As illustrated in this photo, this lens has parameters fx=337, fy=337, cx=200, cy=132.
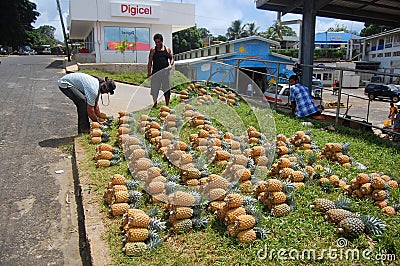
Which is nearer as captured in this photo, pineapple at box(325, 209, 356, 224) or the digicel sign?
pineapple at box(325, 209, 356, 224)

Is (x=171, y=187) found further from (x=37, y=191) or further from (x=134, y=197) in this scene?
(x=37, y=191)

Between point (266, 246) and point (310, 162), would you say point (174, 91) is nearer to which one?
point (310, 162)

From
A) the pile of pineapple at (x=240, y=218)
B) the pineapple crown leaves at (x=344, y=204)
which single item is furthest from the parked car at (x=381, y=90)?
the pile of pineapple at (x=240, y=218)

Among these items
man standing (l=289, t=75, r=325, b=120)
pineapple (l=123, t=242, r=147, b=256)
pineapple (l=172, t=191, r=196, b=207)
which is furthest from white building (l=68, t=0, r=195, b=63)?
pineapple (l=123, t=242, r=147, b=256)

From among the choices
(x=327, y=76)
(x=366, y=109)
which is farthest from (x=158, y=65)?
(x=327, y=76)

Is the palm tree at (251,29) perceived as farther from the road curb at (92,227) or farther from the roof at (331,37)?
the road curb at (92,227)

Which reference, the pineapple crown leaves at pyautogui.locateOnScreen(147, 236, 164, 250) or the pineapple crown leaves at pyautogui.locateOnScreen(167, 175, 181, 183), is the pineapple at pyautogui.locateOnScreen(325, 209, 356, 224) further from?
the pineapple crown leaves at pyautogui.locateOnScreen(167, 175, 181, 183)

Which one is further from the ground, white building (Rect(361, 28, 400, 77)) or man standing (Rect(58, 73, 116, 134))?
white building (Rect(361, 28, 400, 77))

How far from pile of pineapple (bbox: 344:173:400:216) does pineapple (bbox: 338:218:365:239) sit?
63 centimetres

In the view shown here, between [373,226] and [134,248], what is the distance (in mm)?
2149

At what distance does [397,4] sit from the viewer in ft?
37.2

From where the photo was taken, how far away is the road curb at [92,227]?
2.93 meters

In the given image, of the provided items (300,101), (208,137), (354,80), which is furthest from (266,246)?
(354,80)

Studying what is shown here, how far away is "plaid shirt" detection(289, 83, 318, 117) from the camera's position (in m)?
8.04
